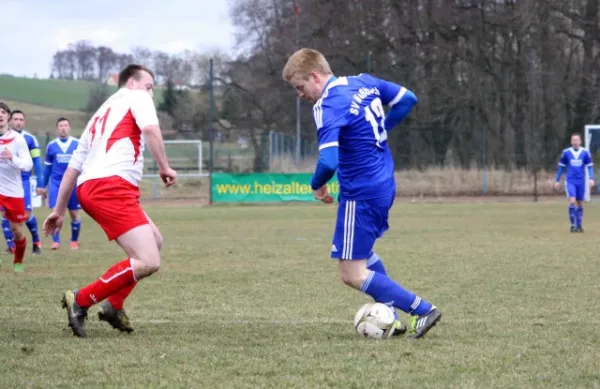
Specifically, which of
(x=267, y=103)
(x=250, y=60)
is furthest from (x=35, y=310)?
(x=250, y=60)

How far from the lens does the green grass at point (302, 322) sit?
504 cm

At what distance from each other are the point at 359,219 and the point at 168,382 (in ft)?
5.96

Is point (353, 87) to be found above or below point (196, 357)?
above

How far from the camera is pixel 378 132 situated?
A: 6.14 metres

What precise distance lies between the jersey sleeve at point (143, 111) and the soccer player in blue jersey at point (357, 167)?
0.96m

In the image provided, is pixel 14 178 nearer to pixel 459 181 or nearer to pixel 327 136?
pixel 327 136

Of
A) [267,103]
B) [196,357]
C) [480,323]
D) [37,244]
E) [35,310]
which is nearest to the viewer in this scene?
[196,357]

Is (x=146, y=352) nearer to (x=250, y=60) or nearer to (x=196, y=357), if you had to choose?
(x=196, y=357)

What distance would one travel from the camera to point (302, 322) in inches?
278

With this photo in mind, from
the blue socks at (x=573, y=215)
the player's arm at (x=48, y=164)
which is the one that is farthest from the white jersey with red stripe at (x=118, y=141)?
the blue socks at (x=573, y=215)

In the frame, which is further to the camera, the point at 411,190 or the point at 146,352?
the point at 411,190

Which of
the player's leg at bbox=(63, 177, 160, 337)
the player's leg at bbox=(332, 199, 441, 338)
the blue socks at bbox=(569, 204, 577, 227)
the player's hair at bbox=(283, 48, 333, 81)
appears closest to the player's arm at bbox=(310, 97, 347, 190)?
the player's hair at bbox=(283, 48, 333, 81)

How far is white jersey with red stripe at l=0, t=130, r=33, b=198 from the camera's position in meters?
11.4

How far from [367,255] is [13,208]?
21.6ft
